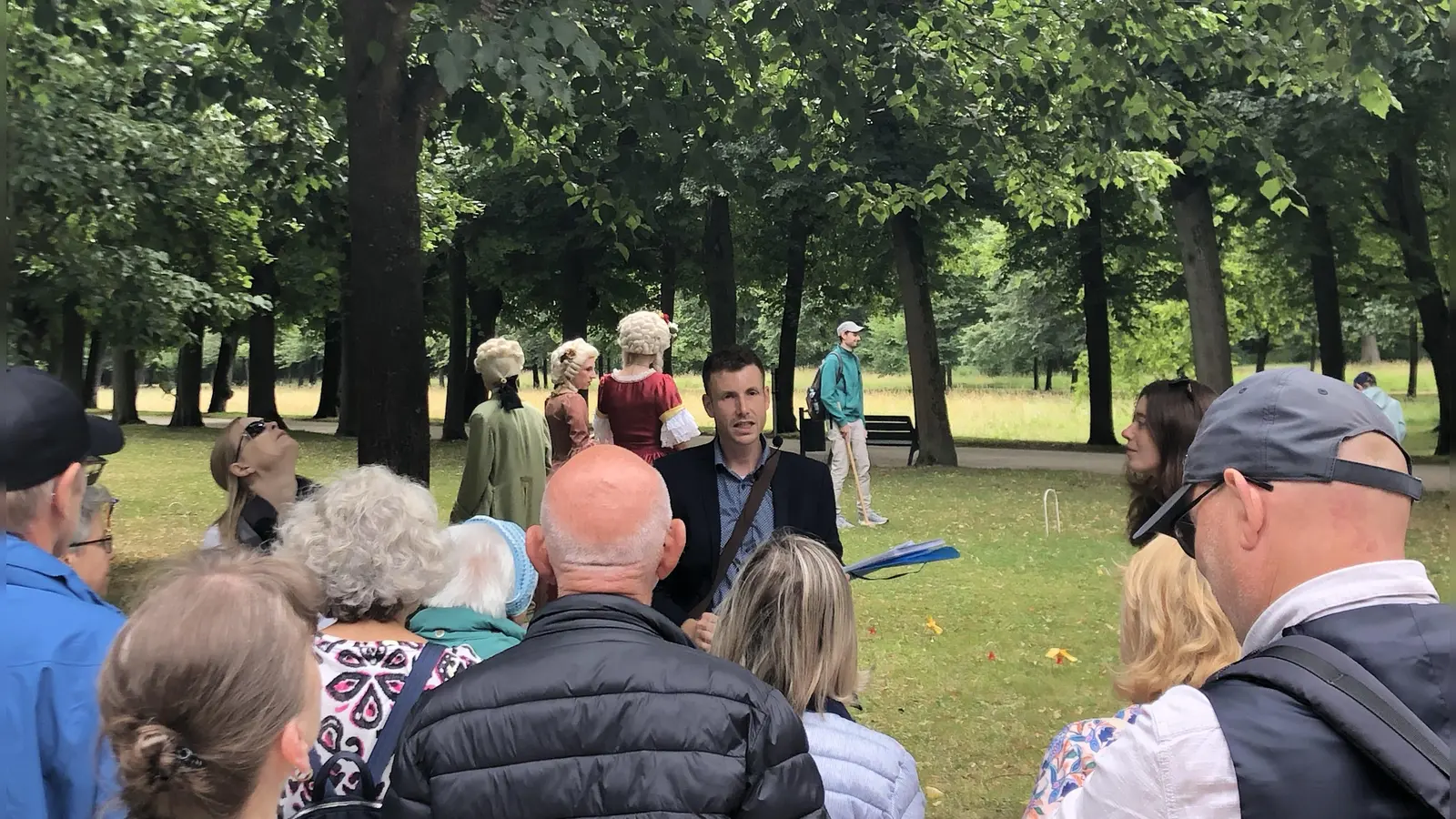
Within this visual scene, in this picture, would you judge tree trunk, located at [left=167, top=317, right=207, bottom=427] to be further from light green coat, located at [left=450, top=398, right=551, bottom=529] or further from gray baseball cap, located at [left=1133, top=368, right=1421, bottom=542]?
gray baseball cap, located at [left=1133, top=368, right=1421, bottom=542]

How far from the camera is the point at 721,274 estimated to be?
21672 mm

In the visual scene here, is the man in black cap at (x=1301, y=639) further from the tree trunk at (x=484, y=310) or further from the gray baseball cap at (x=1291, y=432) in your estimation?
the tree trunk at (x=484, y=310)

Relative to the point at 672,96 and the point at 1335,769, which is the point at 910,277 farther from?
the point at 1335,769

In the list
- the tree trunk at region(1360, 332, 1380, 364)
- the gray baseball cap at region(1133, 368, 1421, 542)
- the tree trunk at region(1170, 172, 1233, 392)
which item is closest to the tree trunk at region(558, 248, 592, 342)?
the tree trunk at region(1170, 172, 1233, 392)

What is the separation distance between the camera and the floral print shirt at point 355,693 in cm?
245

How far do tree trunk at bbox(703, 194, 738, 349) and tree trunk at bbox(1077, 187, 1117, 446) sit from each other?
7579mm

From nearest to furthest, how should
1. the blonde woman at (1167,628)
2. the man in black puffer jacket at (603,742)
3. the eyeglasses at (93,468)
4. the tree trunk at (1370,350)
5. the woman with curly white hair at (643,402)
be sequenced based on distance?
1. the man in black puffer jacket at (603,742)
2. the blonde woman at (1167,628)
3. the eyeglasses at (93,468)
4. the woman with curly white hair at (643,402)
5. the tree trunk at (1370,350)

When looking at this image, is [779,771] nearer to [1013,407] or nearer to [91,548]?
[91,548]

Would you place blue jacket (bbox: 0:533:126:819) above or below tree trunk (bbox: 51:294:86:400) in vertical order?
below

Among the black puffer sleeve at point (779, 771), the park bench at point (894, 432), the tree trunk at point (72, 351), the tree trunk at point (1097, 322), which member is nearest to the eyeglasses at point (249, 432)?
the black puffer sleeve at point (779, 771)

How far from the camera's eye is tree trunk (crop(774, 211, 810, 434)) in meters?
26.0

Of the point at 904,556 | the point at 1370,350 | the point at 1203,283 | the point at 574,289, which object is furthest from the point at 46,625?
the point at 1370,350

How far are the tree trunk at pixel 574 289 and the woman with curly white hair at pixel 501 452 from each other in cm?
1876

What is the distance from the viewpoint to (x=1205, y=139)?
6910 mm
